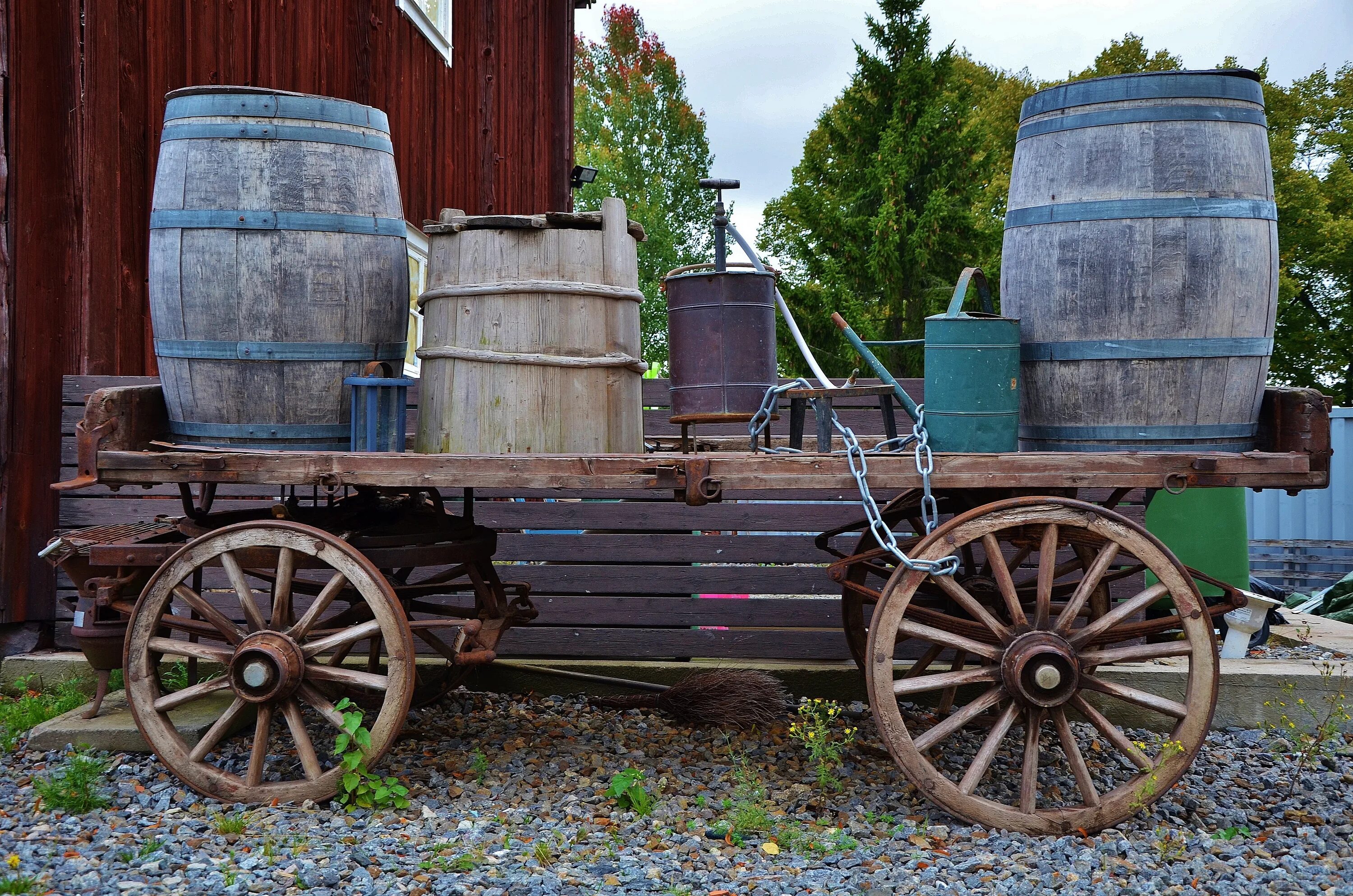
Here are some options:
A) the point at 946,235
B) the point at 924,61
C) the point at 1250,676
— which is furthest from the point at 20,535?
the point at 924,61

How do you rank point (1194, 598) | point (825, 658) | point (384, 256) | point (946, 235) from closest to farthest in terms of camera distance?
point (1194, 598)
point (384, 256)
point (825, 658)
point (946, 235)

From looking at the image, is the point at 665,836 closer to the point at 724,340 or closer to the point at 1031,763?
the point at 1031,763

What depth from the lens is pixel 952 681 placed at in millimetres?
2992

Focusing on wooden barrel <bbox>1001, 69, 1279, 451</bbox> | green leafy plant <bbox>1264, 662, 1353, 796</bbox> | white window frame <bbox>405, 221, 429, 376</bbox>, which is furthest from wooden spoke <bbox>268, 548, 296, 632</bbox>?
white window frame <bbox>405, 221, 429, 376</bbox>

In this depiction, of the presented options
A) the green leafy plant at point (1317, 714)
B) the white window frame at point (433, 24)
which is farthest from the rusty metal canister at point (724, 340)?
the white window frame at point (433, 24)

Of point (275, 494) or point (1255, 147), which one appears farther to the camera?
point (275, 494)

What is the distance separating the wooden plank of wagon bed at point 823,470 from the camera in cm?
297

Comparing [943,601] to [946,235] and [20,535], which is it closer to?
[20,535]

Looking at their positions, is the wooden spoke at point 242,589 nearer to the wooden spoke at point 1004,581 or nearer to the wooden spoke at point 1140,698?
the wooden spoke at point 1004,581

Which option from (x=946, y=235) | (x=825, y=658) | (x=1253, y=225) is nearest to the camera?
(x=1253, y=225)

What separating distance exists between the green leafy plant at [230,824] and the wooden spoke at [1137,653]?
2.45 metres

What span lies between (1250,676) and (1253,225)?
84.2 inches

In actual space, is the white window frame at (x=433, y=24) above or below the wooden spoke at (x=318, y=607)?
above

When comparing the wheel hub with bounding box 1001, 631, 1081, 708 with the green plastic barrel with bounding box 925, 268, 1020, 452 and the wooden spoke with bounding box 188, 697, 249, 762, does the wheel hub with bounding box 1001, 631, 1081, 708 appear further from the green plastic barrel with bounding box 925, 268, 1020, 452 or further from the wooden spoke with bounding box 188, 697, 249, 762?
the wooden spoke with bounding box 188, 697, 249, 762
